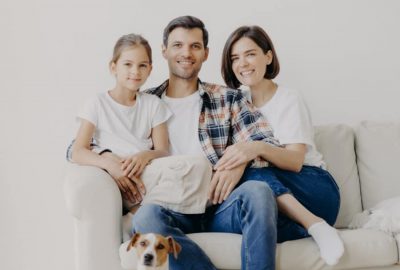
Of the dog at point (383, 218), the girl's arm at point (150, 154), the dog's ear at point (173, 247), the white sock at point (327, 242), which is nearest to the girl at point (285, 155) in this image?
the white sock at point (327, 242)

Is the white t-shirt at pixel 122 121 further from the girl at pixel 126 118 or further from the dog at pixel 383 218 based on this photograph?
the dog at pixel 383 218

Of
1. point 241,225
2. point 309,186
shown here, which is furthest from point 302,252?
point 309,186

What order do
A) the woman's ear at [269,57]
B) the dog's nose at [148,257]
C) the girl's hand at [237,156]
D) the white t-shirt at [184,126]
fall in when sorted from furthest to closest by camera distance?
1. the woman's ear at [269,57]
2. the white t-shirt at [184,126]
3. the girl's hand at [237,156]
4. the dog's nose at [148,257]

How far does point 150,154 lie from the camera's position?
6.85 feet

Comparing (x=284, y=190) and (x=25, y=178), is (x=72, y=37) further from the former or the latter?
(x=284, y=190)

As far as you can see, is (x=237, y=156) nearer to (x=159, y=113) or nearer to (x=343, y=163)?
(x=159, y=113)

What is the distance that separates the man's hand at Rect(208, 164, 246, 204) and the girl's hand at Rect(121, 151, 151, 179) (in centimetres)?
25

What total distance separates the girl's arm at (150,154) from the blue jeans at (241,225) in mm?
180

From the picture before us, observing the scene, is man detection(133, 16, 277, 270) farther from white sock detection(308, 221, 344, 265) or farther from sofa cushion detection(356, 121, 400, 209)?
sofa cushion detection(356, 121, 400, 209)

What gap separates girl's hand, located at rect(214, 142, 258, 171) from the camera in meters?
2.04

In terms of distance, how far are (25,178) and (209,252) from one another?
4.23 feet

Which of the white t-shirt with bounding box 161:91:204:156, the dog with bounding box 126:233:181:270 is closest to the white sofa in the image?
the dog with bounding box 126:233:181:270

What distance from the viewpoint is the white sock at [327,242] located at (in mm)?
1806

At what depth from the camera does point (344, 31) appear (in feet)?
9.28
